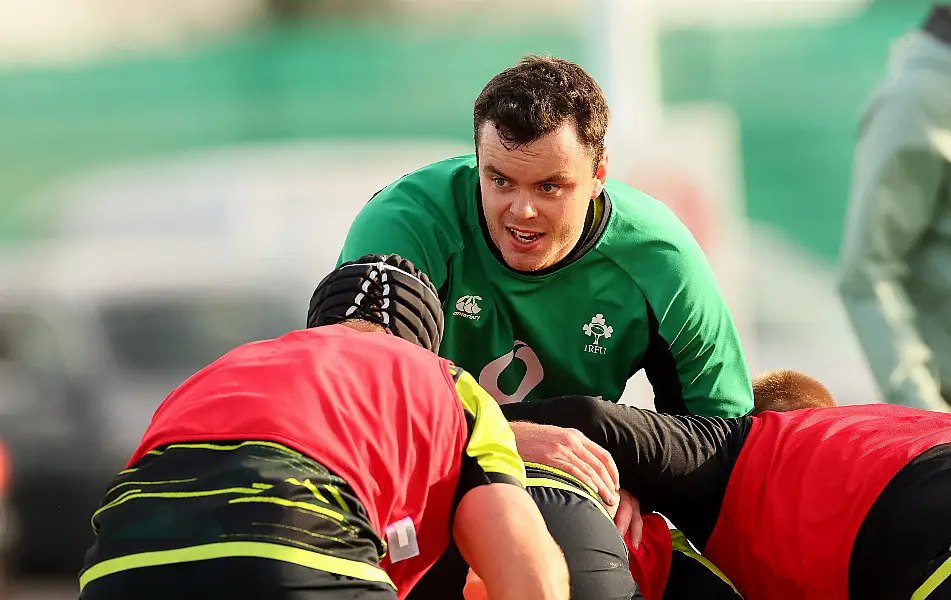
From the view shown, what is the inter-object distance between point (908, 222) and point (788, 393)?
3.81 ft

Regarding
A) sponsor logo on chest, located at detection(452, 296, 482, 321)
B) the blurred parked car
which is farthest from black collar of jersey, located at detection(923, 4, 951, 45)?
the blurred parked car

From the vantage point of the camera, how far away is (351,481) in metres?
1.63

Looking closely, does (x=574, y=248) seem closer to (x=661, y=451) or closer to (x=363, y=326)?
(x=661, y=451)

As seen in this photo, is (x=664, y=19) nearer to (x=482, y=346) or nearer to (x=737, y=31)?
(x=737, y=31)

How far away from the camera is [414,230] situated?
2.73 meters

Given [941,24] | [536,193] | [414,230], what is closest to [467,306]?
[414,230]

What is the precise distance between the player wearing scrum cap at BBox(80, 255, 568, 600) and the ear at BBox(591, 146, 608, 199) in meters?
0.97

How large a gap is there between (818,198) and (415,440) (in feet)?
22.5

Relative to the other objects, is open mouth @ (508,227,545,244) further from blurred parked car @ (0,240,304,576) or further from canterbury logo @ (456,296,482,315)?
blurred parked car @ (0,240,304,576)

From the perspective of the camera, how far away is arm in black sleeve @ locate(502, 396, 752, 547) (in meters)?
2.25

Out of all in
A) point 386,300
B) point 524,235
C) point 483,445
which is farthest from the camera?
point 524,235

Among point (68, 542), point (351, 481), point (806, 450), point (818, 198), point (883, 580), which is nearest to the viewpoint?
point (351, 481)

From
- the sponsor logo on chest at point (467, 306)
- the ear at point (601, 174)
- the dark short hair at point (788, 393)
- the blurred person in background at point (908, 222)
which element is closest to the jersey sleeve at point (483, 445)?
the sponsor logo on chest at point (467, 306)

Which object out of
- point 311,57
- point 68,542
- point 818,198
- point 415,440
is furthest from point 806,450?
point 311,57
